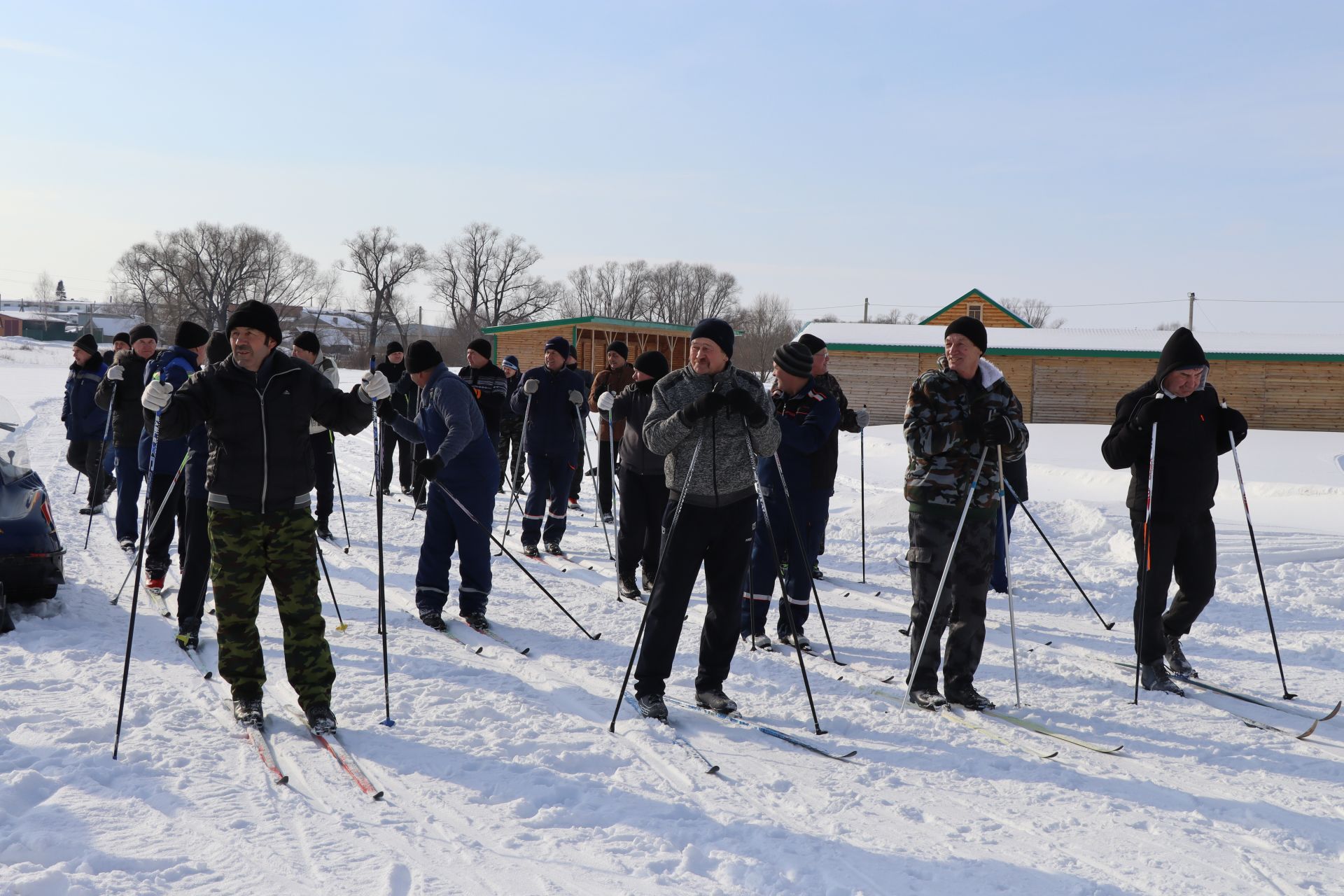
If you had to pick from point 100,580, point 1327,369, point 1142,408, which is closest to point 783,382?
point 1142,408

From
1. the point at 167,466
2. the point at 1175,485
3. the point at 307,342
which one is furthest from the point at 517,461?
the point at 1175,485

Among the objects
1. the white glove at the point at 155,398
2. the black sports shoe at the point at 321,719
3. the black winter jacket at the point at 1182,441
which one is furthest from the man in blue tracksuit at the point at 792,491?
the white glove at the point at 155,398

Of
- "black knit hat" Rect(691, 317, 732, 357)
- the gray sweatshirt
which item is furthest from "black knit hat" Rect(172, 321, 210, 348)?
"black knit hat" Rect(691, 317, 732, 357)

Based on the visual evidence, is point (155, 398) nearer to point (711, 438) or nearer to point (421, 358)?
point (421, 358)

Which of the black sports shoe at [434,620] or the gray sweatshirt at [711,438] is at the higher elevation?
the gray sweatshirt at [711,438]

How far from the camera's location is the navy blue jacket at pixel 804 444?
5832 mm

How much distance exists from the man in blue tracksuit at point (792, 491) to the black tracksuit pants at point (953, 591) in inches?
36.8

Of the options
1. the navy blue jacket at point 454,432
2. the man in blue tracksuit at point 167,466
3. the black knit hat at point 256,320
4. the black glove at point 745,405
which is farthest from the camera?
the man in blue tracksuit at point 167,466

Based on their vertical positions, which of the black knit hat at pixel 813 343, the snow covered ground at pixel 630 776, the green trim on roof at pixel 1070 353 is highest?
the green trim on roof at pixel 1070 353

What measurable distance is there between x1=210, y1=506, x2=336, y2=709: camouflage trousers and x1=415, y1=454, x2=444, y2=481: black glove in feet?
4.61

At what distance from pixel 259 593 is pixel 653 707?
75.4 inches

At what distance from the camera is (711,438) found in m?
4.55

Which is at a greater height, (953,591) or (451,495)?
(451,495)

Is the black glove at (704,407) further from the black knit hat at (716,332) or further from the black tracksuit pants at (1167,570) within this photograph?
the black tracksuit pants at (1167,570)
